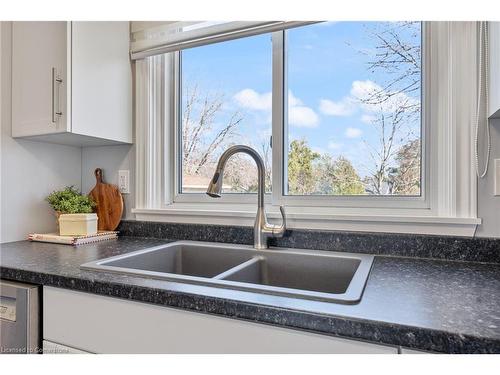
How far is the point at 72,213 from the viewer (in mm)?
1433

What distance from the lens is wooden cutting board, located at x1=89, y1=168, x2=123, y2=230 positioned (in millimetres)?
1565

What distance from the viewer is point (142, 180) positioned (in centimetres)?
156

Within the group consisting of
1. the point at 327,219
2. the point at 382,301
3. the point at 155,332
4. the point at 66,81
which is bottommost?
the point at 155,332

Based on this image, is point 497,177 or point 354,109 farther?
point 354,109

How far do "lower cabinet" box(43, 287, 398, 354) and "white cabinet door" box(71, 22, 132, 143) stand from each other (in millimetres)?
745

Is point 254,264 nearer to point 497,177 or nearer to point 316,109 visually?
point 316,109

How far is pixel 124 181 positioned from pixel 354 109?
1.16 meters

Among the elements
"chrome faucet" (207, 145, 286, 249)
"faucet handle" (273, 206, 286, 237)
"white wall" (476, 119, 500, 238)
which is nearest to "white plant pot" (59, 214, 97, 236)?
"chrome faucet" (207, 145, 286, 249)

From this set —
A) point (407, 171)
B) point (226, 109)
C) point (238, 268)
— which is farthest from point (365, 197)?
point (226, 109)

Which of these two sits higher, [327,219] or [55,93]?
[55,93]

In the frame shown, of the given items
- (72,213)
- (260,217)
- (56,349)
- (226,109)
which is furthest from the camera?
(226,109)

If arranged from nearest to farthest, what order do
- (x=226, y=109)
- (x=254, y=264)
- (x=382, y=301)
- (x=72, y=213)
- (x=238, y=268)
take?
1. (x=382, y=301)
2. (x=238, y=268)
3. (x=254, y=264)
4. (x=72, y=213)
5. (x=226, y=109)

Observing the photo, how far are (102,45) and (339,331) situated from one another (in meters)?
1.48

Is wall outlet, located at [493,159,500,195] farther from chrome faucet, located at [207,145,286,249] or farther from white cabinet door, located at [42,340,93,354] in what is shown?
white cabinet door, located at [42,340,93,354]
